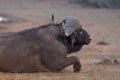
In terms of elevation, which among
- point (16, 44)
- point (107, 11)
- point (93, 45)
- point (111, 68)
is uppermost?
point (16, 44)

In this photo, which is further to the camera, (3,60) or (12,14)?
(12,14)

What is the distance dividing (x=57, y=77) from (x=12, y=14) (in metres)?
15.6

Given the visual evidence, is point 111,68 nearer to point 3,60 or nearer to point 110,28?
point 3,60

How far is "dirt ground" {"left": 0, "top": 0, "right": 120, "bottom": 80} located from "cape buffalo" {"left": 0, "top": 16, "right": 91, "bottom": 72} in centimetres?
19

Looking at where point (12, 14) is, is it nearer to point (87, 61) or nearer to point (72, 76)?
point (87, 61)

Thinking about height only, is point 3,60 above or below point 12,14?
above

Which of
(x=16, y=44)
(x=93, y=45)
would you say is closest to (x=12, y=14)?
(x=93, y=45)

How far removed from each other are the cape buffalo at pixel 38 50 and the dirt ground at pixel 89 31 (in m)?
0.19

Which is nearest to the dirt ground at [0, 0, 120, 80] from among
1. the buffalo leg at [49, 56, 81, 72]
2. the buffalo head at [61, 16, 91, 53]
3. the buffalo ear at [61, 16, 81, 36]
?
the buffalo leg at [49, 56, 81, 72]

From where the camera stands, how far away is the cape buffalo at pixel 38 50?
989 centimetres

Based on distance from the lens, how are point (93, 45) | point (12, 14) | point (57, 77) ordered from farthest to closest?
point (12, 14) < point (93, 45) < point (57, 77)

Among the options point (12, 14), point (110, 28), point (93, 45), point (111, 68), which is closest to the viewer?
point (111, 68)

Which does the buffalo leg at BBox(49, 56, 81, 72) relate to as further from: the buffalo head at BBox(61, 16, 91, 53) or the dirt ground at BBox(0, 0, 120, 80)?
the buffalo head at BBox(61, 16, 91, 53)

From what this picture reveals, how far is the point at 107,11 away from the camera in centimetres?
2912
